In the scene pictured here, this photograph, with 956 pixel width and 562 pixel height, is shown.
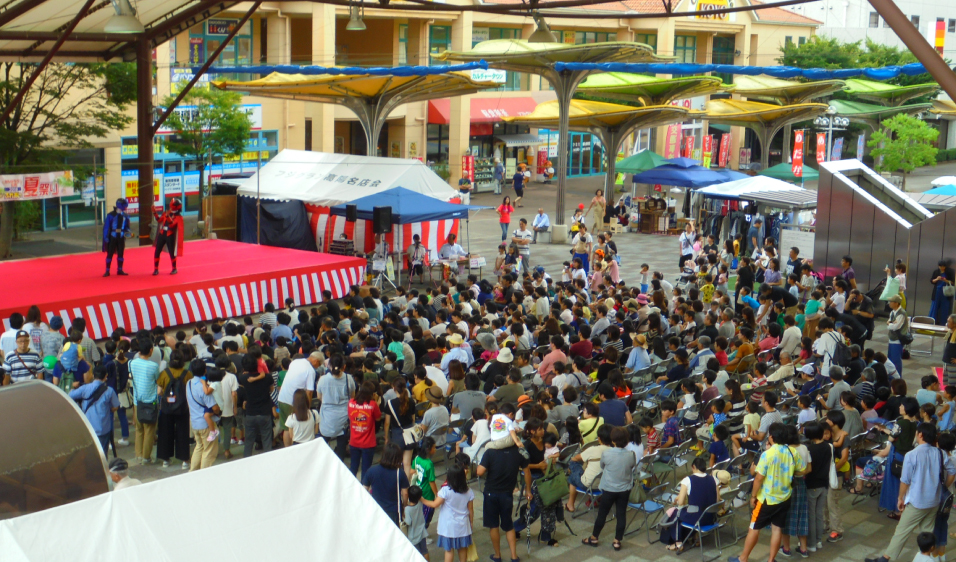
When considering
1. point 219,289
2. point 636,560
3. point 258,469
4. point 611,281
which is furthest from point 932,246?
point 258,469

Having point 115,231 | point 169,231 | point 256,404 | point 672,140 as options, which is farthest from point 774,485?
point 672,140

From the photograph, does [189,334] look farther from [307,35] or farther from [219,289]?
[307,35]

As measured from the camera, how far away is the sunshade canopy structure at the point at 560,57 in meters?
24.4

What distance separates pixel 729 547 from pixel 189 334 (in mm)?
10417

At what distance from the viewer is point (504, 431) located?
332 inches

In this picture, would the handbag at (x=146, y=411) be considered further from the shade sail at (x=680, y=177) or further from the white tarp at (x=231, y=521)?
the shade sail at (x=680, y=177)

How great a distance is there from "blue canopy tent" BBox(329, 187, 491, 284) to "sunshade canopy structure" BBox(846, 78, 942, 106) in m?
28.5

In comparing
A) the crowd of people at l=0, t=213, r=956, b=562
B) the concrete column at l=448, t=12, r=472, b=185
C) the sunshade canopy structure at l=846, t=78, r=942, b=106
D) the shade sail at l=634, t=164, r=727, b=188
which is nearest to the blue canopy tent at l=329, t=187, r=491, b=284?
the crowd of people at l=0, t=213, r=956, b=562

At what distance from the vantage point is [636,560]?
8492 mm

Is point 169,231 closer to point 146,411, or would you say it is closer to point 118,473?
point 146,411

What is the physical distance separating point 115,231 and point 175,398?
24.2ft

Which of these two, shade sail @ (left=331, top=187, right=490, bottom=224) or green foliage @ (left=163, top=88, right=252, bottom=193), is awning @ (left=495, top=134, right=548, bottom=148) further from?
shade sail @ (left=331, top=187, right=490, bottom=224)

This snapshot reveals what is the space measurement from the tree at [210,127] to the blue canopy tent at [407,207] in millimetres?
8267

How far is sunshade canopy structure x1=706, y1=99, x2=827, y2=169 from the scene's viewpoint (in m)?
32.4
